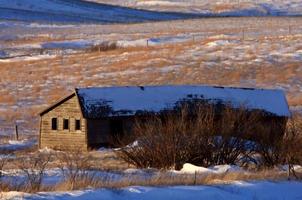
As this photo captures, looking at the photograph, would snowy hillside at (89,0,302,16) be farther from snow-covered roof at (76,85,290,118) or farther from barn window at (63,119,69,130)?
barn window at (63,119,69,130)

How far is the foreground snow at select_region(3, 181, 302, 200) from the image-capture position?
11.2 meters

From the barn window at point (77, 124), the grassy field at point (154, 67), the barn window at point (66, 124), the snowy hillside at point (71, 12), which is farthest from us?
the snowy hillside at point (71, 12)

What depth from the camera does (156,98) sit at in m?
35.5

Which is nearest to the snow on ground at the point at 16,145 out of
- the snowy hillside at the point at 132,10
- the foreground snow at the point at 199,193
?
the foreground snow at the point at 199,193

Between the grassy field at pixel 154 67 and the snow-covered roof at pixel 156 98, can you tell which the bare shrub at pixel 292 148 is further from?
the grassy field at pixel 154 67

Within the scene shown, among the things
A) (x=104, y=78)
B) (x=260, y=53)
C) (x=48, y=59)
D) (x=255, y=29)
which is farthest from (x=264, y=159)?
(x=255, y=29)

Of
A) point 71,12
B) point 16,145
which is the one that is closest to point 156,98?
point 16,145

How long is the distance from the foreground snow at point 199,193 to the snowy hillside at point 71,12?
311 ft

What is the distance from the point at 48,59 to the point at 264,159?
46371 mm

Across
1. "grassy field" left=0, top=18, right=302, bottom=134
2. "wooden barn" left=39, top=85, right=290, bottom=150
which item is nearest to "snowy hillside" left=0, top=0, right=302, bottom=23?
"grassy field" left=0, top=18, right=302, bottom=134

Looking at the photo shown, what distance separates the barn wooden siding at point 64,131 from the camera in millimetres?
35250

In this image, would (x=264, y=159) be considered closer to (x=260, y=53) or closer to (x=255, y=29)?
(x=260, y=53)

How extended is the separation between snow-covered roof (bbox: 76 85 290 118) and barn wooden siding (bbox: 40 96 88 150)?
0.68 m

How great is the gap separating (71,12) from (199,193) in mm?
111393
